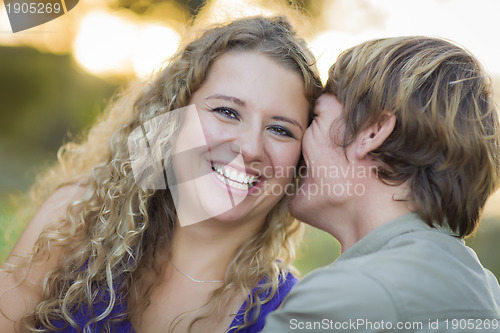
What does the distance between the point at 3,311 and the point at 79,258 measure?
405mm

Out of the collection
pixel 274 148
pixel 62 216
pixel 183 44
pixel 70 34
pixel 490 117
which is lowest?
pixel 70 34

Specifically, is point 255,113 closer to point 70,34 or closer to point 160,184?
point 160,184

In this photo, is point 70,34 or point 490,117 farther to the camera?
point 70,34

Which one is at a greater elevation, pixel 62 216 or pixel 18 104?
pixel 62 216

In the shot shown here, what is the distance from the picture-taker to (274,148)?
246cm

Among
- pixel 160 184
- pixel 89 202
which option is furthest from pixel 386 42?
pixel 89 202

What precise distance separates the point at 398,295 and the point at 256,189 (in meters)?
0.99

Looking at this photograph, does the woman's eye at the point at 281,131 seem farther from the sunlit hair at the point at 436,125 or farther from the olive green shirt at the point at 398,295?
the olive green shirt at the point at 398,295

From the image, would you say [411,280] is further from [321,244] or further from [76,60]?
[76,60]

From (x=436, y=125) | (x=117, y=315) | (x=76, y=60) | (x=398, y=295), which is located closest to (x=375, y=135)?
(x=436, y=125)

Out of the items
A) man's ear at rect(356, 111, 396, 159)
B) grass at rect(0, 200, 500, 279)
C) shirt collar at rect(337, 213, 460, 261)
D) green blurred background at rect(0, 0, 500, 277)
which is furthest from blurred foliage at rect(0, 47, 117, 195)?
shirt collar at rect(337, 213, 460, 261)

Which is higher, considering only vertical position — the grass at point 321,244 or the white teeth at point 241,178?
the white teeth at point 241,178

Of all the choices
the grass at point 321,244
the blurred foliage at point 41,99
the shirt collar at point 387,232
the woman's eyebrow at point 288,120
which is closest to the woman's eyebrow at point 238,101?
the woman's eyebrow at point 288,120

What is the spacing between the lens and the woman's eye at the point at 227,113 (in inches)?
95.2
